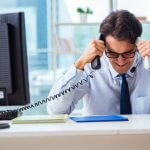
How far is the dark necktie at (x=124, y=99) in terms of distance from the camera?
5.94ft

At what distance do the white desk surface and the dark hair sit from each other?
53 cm

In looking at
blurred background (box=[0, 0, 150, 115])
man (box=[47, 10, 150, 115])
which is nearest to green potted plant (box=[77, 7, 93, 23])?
blurred background (box=[0, 0, 150, 115])

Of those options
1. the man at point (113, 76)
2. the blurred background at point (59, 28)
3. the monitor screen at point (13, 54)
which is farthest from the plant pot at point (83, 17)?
the monitor screen at point (13, 54)

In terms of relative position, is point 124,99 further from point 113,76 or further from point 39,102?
point 39,102

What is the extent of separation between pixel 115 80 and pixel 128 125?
0.67 metres

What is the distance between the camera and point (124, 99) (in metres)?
1.81

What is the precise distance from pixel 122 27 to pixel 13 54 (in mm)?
625

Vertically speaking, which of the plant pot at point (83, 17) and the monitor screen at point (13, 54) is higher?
the plant pot at point (83, 17)

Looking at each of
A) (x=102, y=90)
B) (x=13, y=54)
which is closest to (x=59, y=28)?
(x=102, y=90)

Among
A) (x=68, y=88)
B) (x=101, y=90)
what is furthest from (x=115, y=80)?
(x=68, y=88)

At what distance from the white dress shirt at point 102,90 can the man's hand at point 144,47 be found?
0.10 metres

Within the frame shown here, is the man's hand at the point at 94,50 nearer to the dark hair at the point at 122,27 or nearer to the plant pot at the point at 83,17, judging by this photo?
the dark hair at the point at 122,27

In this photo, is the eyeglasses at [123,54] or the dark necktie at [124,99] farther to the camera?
the dark necktie at [124,99]

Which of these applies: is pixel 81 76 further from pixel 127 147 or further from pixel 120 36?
pixel 127 147
